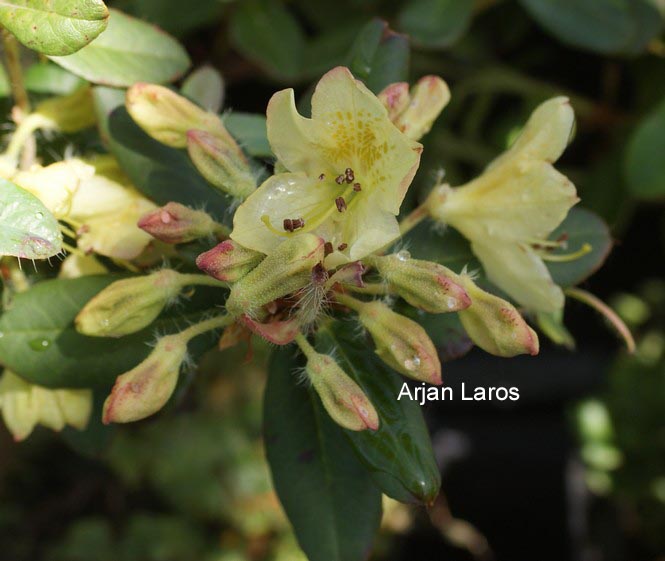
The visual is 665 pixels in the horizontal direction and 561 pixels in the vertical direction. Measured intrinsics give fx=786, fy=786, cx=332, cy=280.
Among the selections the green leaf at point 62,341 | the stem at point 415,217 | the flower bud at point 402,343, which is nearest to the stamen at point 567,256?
the stem at point 415,217

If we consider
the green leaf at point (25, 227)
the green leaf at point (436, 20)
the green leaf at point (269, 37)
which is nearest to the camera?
the green leaf at point (25, 227)

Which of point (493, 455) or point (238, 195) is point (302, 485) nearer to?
point (238, 195)

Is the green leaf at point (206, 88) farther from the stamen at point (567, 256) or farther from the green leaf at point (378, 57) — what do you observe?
the stamen at point (567, 256)

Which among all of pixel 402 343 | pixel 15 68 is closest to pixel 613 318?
pixel 402 343

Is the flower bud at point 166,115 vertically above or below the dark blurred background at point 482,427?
above

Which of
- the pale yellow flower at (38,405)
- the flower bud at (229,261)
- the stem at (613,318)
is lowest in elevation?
the pale yellow flower at (38,405)

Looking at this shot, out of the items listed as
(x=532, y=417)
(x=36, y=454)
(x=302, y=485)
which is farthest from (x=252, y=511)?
(x=302, y=485)

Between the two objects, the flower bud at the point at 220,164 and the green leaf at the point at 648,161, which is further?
the green leaf at the point at 648,161
